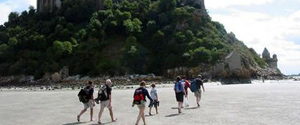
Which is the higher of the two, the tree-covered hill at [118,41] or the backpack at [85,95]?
the tree-covered hill at [118,41]

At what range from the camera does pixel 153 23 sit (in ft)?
282

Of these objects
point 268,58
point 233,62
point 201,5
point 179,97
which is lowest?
point 179,97

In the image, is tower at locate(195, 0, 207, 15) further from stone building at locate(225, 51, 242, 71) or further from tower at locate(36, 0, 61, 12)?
tower at locate(36, 0, 61, 12)

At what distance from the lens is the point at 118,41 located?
86.5m

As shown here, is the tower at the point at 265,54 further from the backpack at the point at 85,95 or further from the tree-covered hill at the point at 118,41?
the backpack at the point at 85,95

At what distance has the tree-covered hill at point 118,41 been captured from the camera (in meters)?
78.4

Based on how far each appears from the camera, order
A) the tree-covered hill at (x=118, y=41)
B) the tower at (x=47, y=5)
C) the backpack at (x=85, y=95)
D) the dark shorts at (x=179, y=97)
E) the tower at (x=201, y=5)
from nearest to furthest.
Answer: the backpack at (x=85, y=95)
the dark shorts at (x=179, y=97)
the tree-covered hill at (x=118, y=41)
the tower at (x=201, y=5)
the tower at (x=47, y=5)

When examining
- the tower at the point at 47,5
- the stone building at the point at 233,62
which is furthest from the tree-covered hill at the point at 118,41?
the tower at the point at 47,5

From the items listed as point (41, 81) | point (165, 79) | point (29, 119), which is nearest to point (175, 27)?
point (165, 79)

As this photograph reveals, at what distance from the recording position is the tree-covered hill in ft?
257

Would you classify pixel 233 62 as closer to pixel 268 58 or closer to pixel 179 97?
pixel 179 97

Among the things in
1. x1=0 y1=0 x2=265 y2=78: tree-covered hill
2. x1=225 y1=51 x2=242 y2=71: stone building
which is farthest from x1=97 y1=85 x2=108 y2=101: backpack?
x1=0 y1=0 x2=265 y2=78: tree-covered hill

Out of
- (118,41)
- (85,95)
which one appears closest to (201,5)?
(118,41)

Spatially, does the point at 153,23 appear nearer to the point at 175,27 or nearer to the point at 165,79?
the point at 175,27
